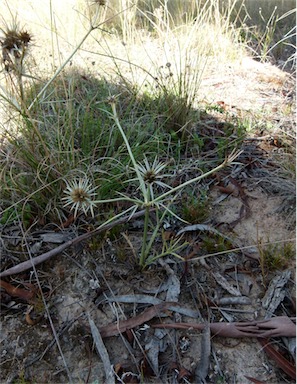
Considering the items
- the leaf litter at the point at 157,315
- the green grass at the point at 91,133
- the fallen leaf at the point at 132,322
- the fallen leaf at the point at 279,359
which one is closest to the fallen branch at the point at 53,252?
the leaf litter at the point at 157,315

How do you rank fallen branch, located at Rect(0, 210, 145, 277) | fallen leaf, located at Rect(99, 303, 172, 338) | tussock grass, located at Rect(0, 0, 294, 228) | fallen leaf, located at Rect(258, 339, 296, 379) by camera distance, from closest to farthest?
fallen leaf, located at Rect(258, 339, 296, 379) → fallen leaf, located at Rect(99, 303, 172, 338) → fallen branch, located at Rect(0, 210, 145, 277) → tussock grass, located at Rect(0, 0, 294, 228)

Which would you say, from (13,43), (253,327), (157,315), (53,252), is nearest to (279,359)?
(253,327)

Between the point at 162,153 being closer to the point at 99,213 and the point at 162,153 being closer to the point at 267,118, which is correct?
the point at 99,213

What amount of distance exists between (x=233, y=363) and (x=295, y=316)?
0.31m

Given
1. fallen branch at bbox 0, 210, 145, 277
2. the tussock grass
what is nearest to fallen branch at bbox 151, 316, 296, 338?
fallen branch at bbox 0, 210, 145, 277

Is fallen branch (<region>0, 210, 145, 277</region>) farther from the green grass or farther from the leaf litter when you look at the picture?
the green grass

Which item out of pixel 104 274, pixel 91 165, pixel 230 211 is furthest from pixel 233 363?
pixel 91 165

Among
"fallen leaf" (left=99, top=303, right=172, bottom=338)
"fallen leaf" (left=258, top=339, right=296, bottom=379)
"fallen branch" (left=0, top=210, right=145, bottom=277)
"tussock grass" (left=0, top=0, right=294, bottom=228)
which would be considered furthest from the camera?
"tussock grass" (left=0, top=0, right=294, bottom=228)

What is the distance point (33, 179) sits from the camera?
6.06ft

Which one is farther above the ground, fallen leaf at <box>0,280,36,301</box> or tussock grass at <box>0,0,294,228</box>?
tussock grass at <box>0,0,294,228</box>

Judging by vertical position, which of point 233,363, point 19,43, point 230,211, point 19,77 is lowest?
point 233,363

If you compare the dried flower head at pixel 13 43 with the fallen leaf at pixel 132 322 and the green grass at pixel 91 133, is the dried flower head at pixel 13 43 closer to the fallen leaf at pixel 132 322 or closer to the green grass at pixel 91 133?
the green grass at pixel 91 133

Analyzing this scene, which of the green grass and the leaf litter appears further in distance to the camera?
the green grass

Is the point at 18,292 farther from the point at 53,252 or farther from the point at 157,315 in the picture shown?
the point at 157,315
